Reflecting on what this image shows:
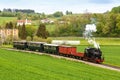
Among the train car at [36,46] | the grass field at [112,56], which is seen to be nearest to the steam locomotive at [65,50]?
the train car at [36,46]

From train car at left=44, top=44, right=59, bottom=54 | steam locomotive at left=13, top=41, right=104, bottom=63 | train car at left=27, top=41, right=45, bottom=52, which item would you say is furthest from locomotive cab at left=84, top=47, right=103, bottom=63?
train car at left=27, top=41, right=45, bottom=52

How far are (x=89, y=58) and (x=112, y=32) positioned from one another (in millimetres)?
94068

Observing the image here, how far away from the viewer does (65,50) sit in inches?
2474

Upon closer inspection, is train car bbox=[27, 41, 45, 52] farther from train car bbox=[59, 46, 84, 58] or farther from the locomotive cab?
the locomotive cab

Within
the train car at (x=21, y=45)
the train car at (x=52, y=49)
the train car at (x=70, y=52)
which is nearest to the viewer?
the train car at (x=70, y=52)

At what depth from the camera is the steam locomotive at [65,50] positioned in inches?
2072

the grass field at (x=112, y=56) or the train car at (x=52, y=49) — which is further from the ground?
the train car at (x=52, y=49)

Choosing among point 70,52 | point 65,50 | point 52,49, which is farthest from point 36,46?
point 70,52

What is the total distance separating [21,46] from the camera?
83.4m

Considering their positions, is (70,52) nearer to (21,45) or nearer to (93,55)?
(93,55)

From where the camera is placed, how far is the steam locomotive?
173 ft

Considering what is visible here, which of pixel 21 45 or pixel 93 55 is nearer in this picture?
pixel 93 55

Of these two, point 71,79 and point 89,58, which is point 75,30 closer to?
point 89,58

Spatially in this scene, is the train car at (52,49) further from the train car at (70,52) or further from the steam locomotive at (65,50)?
the train car at (70,52)
